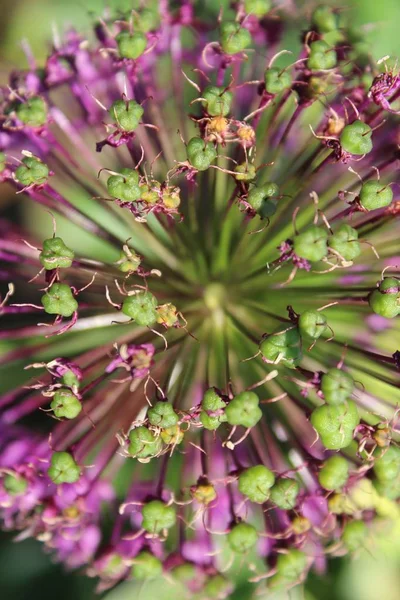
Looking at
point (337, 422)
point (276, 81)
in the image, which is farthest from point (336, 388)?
point (276, 81)

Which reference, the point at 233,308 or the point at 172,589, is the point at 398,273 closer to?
the point at 233,308

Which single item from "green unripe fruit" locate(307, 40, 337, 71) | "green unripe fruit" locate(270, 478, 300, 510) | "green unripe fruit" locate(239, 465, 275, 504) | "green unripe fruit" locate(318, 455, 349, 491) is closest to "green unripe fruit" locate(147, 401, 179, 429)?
"green unripe fruit" locate(239, 465, 275, 504)

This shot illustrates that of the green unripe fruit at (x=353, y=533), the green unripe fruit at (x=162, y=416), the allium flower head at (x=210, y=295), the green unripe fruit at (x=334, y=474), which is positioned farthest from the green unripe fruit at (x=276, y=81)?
the green unripe fruit at (x=353, y=533)

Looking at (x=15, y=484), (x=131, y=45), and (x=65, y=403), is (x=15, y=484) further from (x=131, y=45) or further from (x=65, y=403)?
(x=131, y=45)

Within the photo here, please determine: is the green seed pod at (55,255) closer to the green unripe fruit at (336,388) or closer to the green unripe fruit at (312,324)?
the green unripe fruit at (312,324)

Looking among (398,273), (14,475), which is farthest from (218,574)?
(398,273)

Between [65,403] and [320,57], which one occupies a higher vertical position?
[320,57]

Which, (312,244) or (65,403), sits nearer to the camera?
(312,244)
